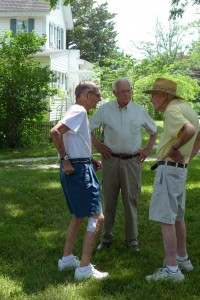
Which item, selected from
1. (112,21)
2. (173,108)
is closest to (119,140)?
(173,108)

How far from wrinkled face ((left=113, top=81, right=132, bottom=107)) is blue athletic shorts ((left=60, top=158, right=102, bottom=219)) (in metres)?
1.12

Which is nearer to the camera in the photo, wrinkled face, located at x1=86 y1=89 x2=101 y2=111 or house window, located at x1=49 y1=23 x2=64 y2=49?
wrinkled face, located at x1=86 y1=89 x2=101 y2=111

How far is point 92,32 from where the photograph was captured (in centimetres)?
5434

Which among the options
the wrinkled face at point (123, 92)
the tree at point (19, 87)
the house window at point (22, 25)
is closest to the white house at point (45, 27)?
the house window at point (22, 25)

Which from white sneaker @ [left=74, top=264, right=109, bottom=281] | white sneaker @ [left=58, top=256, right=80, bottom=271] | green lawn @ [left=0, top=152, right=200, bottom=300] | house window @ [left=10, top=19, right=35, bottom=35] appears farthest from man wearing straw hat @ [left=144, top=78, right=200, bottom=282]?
house window @ [left=10, top=19, right=35, bottom=35]

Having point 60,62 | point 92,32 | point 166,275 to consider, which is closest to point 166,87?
point 166,275

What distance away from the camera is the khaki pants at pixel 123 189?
17.4 ft

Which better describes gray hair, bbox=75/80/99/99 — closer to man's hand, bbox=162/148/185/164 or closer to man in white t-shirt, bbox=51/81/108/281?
man in white t-shirt, bbox=51/81/108/281

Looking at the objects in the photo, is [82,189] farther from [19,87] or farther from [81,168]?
[19,87]

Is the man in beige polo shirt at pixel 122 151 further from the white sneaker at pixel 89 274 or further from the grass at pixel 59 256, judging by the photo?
Result: the white sneaker at pixel 89 274

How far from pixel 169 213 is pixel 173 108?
0.97 metres

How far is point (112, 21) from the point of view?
55.7m

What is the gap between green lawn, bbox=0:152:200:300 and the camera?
410 centimetres

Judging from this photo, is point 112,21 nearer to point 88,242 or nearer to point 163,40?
point 163,40
